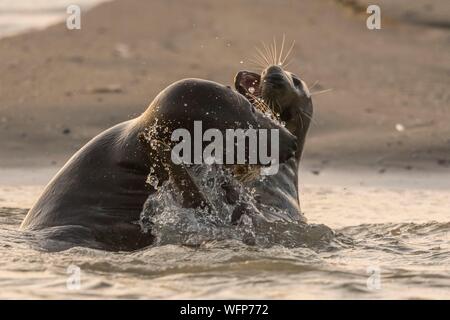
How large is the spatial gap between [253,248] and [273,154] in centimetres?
61

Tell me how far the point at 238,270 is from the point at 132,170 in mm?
1065

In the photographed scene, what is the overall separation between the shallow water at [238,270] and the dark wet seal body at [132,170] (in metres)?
0.22

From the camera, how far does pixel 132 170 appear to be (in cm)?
805

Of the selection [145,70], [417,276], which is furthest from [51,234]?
[145,70]

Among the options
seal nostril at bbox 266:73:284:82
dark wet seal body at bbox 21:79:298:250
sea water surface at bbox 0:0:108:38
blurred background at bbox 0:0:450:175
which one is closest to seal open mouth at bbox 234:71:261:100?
seal nostril at bbox 266:73:284:82

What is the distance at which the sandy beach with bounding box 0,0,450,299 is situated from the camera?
7352 mm

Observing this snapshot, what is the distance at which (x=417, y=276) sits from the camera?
24.7 ft

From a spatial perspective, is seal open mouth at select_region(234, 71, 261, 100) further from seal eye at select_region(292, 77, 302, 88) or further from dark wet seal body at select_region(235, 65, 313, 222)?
seal eye at select_region(292, 77, 302, 88)

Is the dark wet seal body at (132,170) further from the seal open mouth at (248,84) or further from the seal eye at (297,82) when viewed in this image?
the seal eye at (297,82)

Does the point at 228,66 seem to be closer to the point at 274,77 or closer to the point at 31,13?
the point at 31,13

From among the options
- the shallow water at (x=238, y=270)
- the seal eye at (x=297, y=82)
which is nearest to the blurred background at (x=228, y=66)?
the seal eye at (x=297, y=82)

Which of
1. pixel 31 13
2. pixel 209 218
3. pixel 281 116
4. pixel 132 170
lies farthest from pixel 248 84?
pixel 31 13

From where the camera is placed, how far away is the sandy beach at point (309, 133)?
7352 mm
